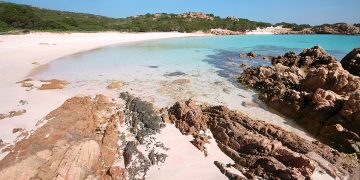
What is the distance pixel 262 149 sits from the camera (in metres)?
7.73

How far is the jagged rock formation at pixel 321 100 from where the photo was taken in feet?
29.7

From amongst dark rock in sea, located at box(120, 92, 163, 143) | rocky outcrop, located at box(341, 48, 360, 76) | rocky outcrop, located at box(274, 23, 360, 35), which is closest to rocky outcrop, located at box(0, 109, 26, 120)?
dark rock in sea, located at box(120, 92, 163, 143)

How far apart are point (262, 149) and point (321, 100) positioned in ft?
13.3

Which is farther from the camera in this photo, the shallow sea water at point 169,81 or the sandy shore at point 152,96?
the shallow sea water at point 169,81

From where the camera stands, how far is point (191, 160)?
786 cm

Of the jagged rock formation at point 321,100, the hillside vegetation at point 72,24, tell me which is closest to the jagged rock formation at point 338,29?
the hillside vegetation at point 72,24

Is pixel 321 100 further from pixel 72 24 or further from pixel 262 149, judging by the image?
pixel 72 24

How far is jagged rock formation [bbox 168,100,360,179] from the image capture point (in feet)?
23.2

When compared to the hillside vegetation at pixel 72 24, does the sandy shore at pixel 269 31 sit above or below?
below

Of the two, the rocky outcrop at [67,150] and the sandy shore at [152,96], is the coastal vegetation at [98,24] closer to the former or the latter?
the sandy shore at [152,96]

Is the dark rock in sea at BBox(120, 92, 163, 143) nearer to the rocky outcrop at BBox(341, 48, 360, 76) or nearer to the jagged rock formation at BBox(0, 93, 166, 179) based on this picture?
the jagged rock formation at BBox(0, 93, 166, 179)

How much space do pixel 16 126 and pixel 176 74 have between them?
1172 cm

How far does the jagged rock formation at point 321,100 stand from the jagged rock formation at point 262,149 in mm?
951

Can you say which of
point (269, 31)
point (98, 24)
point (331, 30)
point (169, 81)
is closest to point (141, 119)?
point (169, 81)
